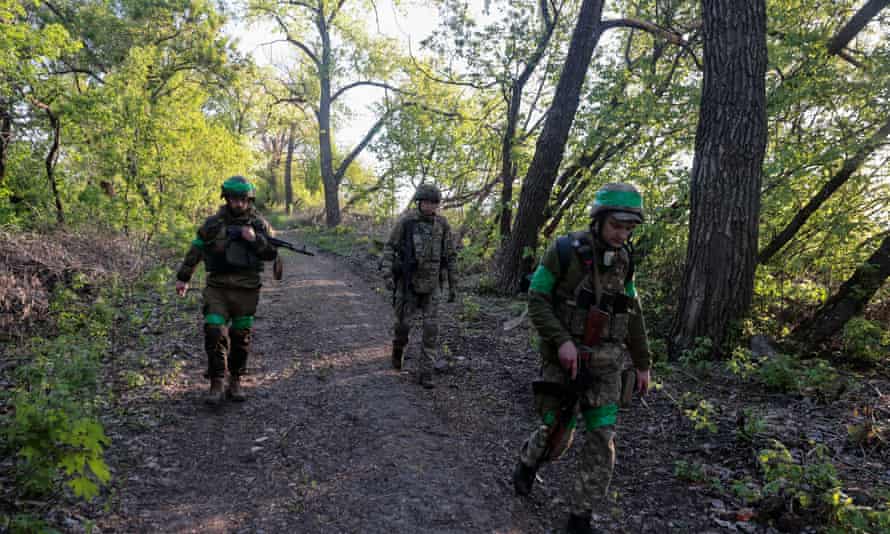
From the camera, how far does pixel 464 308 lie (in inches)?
340

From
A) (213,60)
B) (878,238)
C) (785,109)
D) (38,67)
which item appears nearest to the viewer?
(878,238)

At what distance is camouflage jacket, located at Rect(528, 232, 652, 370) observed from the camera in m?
3.08

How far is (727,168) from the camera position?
5328 millimetres

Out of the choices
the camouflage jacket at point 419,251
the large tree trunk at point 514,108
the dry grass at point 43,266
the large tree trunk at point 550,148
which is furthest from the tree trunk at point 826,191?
the dry grass at point 43,266

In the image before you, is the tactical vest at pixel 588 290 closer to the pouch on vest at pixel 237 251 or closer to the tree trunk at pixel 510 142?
the pouch on vest at pixel 237 251

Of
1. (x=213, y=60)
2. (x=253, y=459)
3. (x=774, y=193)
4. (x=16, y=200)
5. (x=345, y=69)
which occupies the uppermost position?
(x=345, y=69)

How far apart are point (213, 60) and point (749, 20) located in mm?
16451

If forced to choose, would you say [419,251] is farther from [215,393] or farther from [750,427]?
[750,427]

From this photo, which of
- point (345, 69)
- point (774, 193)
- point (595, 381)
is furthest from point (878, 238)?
point (345, 69)

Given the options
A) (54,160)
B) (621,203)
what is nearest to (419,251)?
(621,203)

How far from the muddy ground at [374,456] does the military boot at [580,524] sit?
184mm

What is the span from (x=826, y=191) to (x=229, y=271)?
7623 mm

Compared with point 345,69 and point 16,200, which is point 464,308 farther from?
point 345,69

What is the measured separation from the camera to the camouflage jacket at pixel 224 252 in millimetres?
4680
